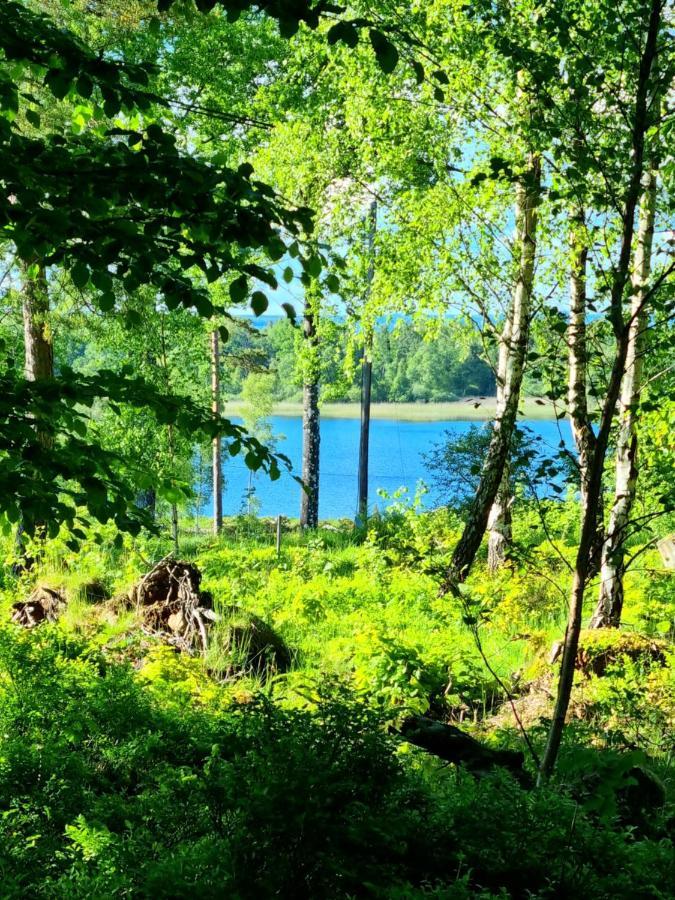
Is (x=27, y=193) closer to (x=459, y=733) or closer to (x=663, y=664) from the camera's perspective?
(x=459, y=733)

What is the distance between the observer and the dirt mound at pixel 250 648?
23.1ft

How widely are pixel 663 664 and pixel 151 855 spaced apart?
4903 mm

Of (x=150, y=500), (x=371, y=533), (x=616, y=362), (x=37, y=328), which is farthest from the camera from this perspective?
(x=150, y=500)

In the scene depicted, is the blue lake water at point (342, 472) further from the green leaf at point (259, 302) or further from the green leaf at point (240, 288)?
the green leaf at point (240, 288)

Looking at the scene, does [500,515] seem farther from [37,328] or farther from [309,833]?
[309,833]

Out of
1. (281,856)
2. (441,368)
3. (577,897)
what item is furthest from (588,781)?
(441,368)

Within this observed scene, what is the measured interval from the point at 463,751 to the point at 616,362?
224 cm

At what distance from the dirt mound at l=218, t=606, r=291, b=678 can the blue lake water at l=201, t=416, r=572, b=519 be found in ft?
35.6

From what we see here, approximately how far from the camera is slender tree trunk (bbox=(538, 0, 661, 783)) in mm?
3324

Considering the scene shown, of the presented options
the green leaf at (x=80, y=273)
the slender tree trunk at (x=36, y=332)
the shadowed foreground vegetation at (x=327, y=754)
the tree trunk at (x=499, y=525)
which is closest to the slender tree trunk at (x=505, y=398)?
the tree trunk at (x=499, y=525)

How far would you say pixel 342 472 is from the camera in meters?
55.1

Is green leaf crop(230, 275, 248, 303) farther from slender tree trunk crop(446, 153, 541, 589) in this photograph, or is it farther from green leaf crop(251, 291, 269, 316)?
slender tree trunk crop(446, 153, 541, 589)

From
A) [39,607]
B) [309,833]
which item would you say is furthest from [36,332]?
[309,833]

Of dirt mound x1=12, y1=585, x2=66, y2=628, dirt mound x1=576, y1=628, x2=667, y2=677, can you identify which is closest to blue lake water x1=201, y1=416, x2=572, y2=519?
dirt mound x1=12, y1=585, x2=66, y2=628
